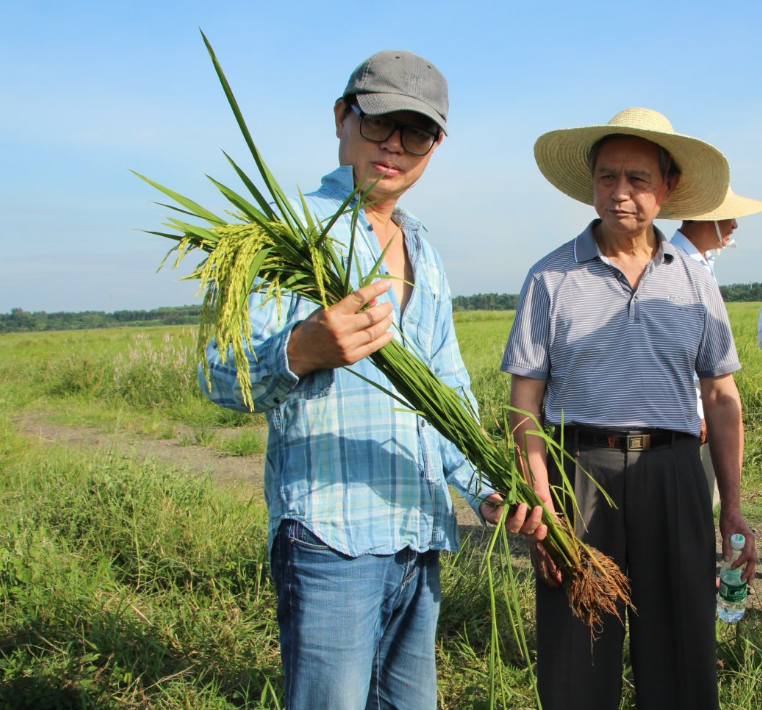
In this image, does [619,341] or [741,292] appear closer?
[619,341]

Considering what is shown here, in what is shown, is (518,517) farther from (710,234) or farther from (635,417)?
(710,234)

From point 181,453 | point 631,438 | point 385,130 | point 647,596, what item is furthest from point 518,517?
point 181,453

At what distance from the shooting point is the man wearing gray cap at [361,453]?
4.41 feet

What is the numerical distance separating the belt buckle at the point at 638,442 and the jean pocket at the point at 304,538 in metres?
1.10

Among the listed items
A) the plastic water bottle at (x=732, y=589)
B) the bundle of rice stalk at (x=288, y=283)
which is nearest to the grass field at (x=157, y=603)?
the plastic water bottle at (x=732, y=589)

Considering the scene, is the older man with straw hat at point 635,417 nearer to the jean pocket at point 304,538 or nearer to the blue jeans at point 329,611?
the blue jeans at point 329,611

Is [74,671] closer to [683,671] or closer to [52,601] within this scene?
[52,601]

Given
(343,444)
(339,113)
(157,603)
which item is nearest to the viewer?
(343,444)

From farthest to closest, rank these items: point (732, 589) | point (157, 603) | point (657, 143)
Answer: point (157, 603), point (732, 589), point (657, 143)

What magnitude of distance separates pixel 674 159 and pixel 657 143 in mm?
137

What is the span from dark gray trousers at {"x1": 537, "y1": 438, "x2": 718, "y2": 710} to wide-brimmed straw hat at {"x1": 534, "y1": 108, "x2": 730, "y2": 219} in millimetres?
936

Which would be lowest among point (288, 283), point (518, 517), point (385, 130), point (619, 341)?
point (518, 517)

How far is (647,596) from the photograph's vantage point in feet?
6.89

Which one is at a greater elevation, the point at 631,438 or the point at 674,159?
the point at 674,159
